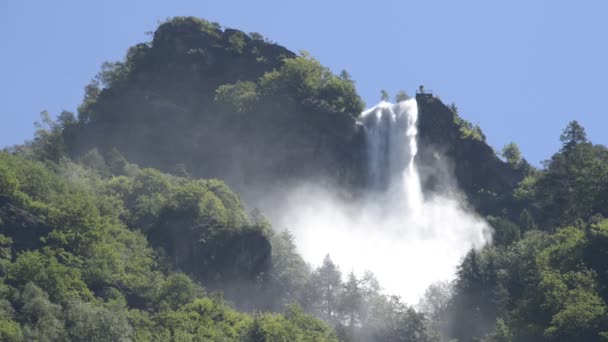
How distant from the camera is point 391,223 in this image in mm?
150250

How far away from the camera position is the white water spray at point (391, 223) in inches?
5566

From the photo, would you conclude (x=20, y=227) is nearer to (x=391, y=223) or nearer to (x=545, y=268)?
(x=545, y=268)

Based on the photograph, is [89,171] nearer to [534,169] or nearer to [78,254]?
[78,254]

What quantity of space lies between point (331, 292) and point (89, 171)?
3059 cm

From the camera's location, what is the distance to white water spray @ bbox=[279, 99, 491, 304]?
464 feet

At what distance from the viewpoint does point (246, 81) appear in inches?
6319

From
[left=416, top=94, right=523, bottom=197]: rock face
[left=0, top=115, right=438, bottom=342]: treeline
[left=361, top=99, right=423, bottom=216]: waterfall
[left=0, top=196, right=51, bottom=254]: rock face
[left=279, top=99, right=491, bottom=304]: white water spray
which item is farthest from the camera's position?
[left=361, top=99, right=423, bottom=216]: waterfall

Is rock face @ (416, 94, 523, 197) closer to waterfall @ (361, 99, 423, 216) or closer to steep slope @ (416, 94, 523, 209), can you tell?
steep slope @ (416, 94, 523, 209)

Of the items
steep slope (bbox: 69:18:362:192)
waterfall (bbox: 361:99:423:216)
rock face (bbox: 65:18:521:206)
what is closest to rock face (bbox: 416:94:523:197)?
rock face (bbox: 65:18:521:206)

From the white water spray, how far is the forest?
6.29 ft

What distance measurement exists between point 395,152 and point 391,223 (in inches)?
385

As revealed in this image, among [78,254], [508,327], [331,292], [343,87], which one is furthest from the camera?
[343,87]

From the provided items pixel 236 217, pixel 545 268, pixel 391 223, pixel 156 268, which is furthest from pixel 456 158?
pixel 545 268

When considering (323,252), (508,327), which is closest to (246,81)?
(323,252)
